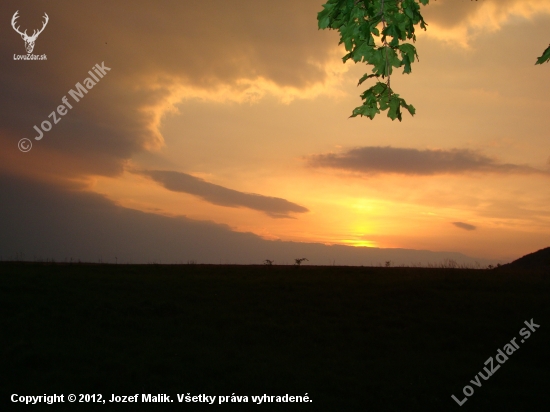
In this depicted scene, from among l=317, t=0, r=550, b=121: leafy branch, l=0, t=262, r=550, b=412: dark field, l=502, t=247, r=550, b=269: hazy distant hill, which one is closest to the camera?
l=317, t=0, r=550, b=121: leafy branch

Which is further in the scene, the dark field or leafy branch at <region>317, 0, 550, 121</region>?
the dark field

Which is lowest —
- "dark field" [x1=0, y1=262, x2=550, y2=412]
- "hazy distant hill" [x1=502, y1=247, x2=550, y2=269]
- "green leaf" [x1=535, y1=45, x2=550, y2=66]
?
"dark field" [x1=0, y1=262, x2=550, y2=412]

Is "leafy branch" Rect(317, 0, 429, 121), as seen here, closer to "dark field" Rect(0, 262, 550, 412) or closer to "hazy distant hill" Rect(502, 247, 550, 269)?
"dark field" Rect(0, 262, 550, 412)

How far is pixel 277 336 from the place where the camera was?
56.8ft

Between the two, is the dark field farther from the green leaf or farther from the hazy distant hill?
the hazy distant hill

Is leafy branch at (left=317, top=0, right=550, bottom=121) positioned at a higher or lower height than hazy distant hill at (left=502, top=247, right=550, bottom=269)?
higher

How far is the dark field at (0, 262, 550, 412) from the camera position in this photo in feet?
39.0

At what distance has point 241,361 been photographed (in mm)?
14039

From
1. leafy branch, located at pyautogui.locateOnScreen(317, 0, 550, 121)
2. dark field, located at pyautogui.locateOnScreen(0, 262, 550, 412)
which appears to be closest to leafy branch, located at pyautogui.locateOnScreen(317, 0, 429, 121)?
leafy branch, located at pyautogui.locateOnScreen(317, 0, 550, 121)

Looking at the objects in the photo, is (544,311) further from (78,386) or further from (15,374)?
(15,374)

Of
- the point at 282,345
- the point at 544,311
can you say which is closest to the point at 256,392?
the point at 282,345

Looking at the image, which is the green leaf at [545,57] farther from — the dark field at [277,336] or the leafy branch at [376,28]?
the dark field at [277,336]

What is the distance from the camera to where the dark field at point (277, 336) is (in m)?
11.9

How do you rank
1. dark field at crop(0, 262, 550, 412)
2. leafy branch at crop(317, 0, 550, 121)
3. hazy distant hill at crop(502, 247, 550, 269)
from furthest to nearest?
hazy distant hill at crop(502, 247, 550, 269)
dark field at crop(0, 262, 550, 412)
leafy branch at crop(317, 0, 550, 121)
